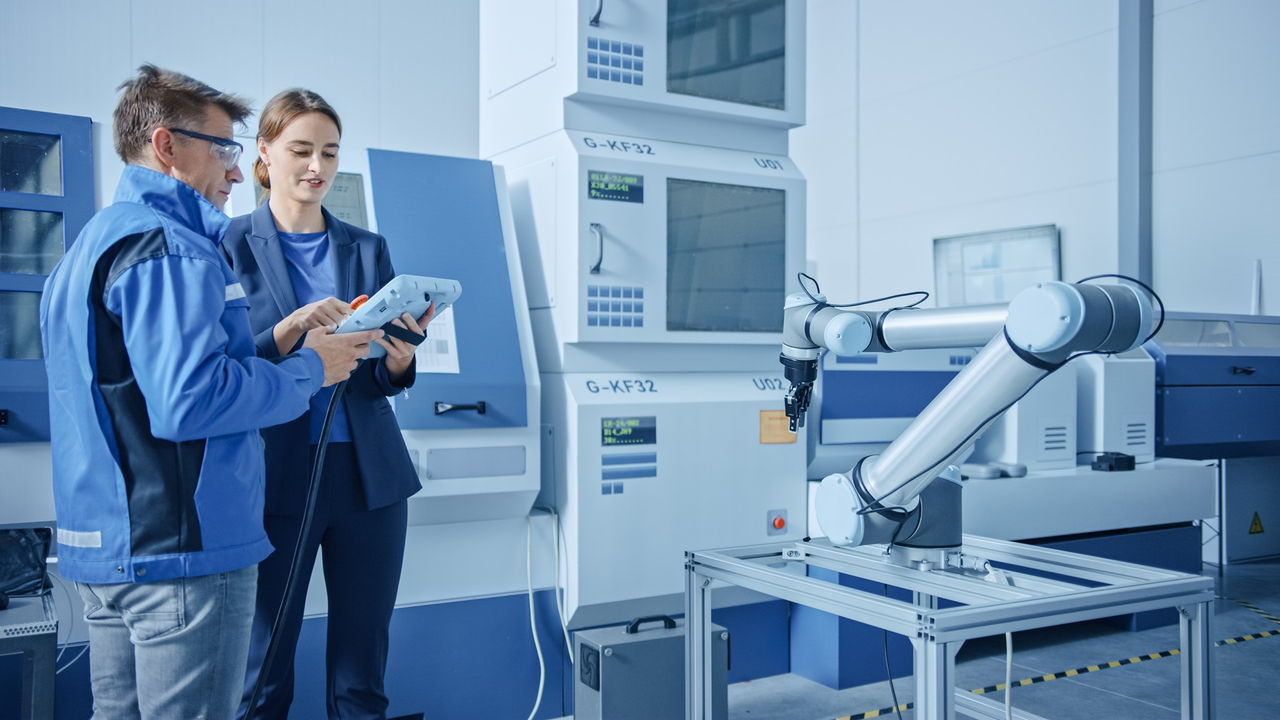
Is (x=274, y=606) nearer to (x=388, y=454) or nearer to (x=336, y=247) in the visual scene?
(x=388, y=454)

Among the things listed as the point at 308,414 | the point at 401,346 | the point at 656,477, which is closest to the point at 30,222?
the point at 308,414

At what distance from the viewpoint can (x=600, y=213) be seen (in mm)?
2695

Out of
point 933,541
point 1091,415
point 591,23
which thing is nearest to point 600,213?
point 591,23

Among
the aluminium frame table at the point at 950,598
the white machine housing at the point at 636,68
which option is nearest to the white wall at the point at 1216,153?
the white machine housing at the point at 636,68

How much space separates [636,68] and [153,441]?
1882 mm

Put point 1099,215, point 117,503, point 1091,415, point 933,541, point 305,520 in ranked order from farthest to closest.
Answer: point 1099,215 < point 1091,415 < point 305,520 < point 933,541 < point 117,503

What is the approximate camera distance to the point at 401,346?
6.34 feet

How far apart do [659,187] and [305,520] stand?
146 cm

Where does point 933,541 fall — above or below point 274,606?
above

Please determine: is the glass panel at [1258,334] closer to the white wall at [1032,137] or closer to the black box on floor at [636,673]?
the white wall at [1032,137]

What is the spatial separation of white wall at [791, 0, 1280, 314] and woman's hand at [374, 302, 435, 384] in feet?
15.2

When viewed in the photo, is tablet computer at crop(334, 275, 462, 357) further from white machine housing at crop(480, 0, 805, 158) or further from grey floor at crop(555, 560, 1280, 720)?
grey floor at crop(555, 560, 1280, 720)

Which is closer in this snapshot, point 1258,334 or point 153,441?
point 153,441

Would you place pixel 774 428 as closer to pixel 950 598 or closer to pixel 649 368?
pixel 649 368
